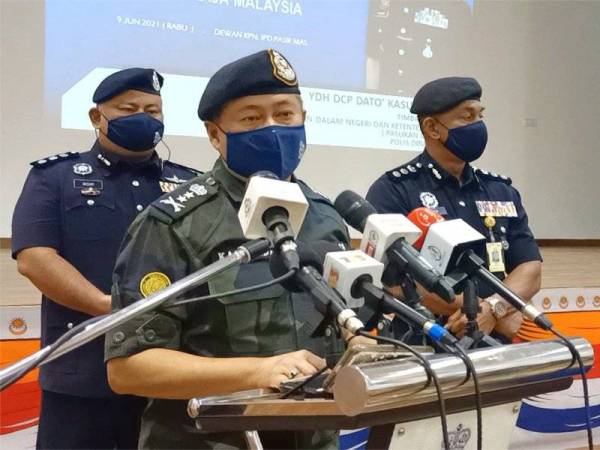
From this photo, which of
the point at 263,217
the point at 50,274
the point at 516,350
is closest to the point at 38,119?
the point at 50,274

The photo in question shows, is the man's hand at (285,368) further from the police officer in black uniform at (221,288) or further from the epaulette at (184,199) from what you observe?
the epaulette at (184,199)

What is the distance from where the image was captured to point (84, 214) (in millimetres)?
2129

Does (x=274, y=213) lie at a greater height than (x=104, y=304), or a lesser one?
greater

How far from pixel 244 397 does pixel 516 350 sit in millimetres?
354

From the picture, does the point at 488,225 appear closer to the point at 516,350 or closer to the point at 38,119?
the point at 516,350

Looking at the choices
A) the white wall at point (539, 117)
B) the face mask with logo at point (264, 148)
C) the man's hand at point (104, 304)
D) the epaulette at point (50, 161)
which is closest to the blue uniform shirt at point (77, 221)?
the epaulette at point (50, 161)

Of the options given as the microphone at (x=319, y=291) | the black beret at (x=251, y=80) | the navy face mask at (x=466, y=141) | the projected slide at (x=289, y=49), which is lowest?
the microphone at (x=319, y=291)

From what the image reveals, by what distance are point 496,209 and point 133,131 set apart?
4.13ft

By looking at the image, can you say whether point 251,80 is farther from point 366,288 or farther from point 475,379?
point 475,379

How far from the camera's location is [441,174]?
2.46 meters

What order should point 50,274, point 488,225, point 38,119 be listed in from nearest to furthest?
1. point 50,274
2. point 488,225
3. point 38,119

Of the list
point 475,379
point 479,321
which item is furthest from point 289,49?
point 475,379

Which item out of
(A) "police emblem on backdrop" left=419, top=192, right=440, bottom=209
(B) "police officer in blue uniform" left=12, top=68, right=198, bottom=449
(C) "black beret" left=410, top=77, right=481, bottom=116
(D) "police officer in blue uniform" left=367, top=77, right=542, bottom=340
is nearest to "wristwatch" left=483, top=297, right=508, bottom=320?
(D) "police officer in blue uniform" left=367, top=77, right=542, bottom=340

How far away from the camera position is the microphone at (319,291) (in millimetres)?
844
